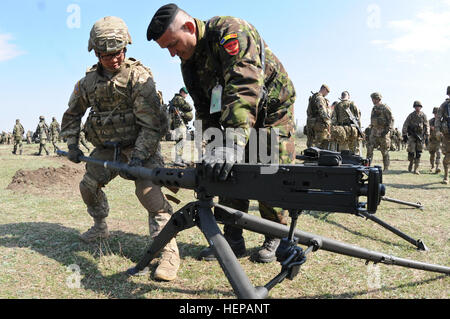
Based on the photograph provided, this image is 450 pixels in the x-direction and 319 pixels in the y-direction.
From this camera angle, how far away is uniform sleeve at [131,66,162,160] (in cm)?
348

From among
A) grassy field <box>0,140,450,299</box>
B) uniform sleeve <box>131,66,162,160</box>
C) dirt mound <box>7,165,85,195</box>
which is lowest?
grassy field <box>0,140,450,299</box>

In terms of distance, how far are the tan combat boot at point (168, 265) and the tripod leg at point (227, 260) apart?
3.01 ft

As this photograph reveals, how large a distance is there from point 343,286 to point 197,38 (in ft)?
8.54

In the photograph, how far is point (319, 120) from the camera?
1155cm

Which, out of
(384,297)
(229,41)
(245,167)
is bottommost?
(384,297)

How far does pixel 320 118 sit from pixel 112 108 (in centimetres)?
902

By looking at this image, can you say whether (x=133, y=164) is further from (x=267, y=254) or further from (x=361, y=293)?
(x=361, y=293)

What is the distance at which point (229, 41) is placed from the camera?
268 centimetres

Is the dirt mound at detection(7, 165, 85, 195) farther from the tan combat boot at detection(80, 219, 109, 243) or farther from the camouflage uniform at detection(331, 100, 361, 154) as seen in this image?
the camouflage uniform at detection(331, 100, 361, 154)

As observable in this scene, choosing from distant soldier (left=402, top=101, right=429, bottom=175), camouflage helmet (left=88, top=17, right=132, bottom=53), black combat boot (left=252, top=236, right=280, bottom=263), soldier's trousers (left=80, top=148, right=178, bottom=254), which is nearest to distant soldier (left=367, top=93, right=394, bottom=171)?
distant soldier (left=402, top=101, right=429, bottom=175)

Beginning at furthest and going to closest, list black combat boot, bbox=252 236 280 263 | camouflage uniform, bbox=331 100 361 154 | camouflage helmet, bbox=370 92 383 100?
camouflage helmet, bbox=370 92 383 100, camouflage uniform, bbox=331 100 361 154, black combat boot, bbox=252 236 280 263

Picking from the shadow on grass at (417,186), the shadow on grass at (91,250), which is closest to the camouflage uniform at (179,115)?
the shadow on grass at (417,186)
